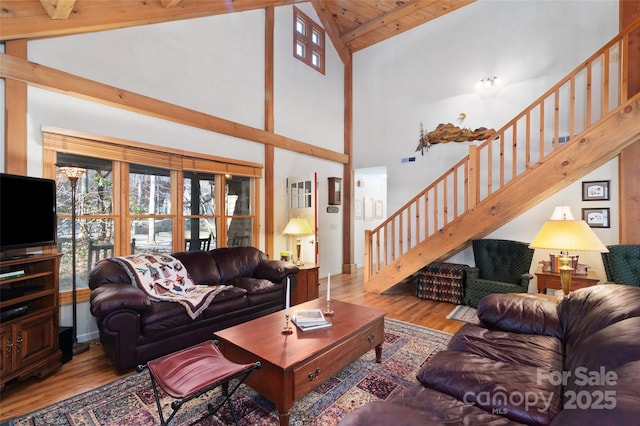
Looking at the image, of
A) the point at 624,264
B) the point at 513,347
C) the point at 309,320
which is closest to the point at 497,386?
the point at 513,347

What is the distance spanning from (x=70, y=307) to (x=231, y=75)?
11.9 feet

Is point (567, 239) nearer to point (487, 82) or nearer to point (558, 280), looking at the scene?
point (558, 280)

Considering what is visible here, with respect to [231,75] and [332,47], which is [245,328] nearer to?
[231,75]

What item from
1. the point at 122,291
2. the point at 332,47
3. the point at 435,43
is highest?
the point at 332,47

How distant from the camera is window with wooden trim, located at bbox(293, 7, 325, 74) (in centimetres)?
557

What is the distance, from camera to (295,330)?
86.9 inches

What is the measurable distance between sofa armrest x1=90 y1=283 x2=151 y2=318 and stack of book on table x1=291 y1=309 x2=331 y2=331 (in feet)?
4.25

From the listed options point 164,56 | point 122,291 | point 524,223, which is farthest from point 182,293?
point 524,223

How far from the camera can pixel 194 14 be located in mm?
3834

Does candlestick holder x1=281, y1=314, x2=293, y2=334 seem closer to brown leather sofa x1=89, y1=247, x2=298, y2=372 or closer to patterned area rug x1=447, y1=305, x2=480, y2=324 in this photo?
brown leather sofa x1=89, y1=247, x2=298, y2=372

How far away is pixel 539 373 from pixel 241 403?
185cm

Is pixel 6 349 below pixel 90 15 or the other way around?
below

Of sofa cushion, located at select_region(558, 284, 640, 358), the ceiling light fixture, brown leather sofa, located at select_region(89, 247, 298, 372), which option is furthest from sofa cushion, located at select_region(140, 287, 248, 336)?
the ceiling light fixture

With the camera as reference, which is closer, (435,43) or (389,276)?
→ (389,276)
